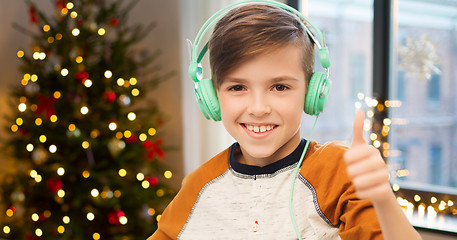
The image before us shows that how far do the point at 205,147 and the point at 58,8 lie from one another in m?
1.24

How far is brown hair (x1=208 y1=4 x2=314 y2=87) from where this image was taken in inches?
35.2

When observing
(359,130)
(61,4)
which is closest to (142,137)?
(61,4)

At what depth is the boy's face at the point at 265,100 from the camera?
89 cm

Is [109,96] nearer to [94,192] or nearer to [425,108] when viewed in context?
[94,192]

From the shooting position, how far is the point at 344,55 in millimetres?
3080

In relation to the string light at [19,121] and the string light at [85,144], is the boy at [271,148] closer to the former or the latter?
the string light at [85,144]

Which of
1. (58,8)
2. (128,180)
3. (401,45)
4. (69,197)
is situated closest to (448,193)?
(401,45)

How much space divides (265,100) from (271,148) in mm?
97

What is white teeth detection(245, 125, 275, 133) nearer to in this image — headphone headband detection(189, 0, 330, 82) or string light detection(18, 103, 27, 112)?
headphone headband detection(189, 0, 330, 82)

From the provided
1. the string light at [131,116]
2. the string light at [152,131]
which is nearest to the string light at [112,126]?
the string light at [131,116]

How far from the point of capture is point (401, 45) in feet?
8.79

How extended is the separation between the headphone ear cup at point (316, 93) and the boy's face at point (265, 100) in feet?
0.05

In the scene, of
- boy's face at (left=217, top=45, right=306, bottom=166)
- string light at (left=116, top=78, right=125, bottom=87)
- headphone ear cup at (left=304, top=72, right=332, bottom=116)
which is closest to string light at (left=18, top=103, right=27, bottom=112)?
string light at (left=116, top=78, right=125, bottom=87)

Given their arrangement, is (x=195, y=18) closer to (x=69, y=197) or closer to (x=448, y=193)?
(x=69, y=197)
